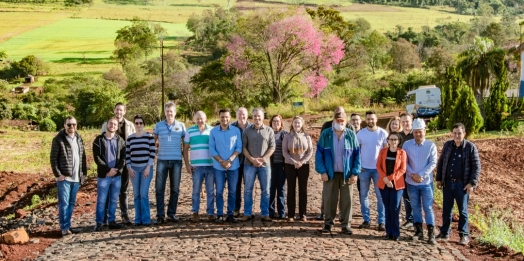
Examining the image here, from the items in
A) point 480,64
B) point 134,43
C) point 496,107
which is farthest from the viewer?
point 134,43

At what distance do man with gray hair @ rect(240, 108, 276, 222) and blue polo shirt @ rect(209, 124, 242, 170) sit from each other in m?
0.12

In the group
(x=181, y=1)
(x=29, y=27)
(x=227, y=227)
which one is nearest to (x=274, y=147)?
(x=227, y=227)

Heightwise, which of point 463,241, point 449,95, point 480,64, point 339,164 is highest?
point 480,64

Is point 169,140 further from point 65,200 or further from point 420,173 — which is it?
point 420,173

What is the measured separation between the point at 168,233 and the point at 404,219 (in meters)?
3.87

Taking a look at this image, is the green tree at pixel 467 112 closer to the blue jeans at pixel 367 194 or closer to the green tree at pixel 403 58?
the blue jeans at pixel 367 194

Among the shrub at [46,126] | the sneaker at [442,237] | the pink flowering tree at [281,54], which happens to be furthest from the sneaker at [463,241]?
the shrub at [46,126]

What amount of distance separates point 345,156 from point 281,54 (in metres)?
24.0

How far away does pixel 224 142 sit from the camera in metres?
9.12

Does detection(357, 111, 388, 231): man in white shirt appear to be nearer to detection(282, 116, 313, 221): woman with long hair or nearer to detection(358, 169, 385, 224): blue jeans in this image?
detection(358, 169, 385, 224): blue jeans

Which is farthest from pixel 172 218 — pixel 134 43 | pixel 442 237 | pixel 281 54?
pixel 134 43

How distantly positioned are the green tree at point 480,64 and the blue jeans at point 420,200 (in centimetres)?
2961

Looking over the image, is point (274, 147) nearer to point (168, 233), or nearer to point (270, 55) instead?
point (168, 233)

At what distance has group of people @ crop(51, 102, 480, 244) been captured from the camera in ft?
28.2
